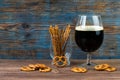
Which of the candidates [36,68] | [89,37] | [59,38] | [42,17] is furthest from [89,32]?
[42,17]

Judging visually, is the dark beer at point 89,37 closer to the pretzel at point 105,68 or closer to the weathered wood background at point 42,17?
the pretzel at point 105,68

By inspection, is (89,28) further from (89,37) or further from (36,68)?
(36,68)

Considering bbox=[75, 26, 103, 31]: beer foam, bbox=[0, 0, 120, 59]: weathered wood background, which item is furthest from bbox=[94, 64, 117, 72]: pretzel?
bbox=[0, 0, 120, 59]: weathered wood background

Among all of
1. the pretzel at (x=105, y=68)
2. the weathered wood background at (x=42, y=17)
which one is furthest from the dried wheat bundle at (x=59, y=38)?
the weathered wood background at (x=42, y=17)

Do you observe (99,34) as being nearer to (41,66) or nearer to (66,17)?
(41,66)

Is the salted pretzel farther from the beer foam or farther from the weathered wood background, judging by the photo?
the weathered wood background

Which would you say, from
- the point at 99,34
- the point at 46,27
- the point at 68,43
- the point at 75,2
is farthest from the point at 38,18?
the point at 99,34
